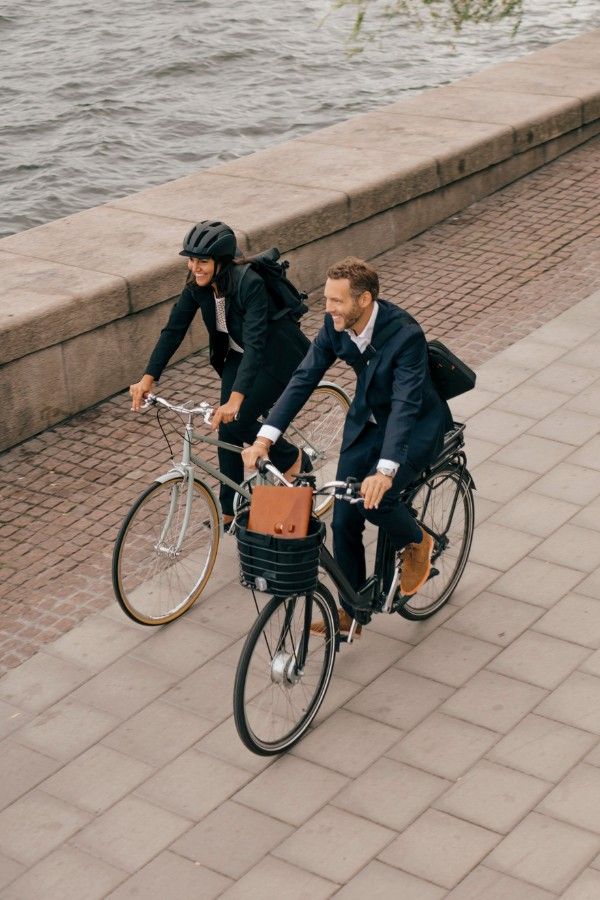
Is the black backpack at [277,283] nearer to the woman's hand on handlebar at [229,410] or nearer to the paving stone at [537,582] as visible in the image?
the woman's hand on handlebar at [229,410]

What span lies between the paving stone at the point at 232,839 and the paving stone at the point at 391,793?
287mm

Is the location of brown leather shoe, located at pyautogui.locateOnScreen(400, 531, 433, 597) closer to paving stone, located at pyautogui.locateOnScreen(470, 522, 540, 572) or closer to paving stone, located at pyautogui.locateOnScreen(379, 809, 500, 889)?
paving stone, located at pyautogui.locateOnScreen(470, 522, 540, 572)

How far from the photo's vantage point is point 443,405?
19.1ft

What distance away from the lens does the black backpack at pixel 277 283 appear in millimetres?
6403

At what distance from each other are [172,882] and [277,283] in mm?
2773

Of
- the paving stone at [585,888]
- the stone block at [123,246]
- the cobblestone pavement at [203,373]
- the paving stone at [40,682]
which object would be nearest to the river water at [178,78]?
the stone block at [123,246]

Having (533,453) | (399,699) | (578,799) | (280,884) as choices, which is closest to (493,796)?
(578,799)

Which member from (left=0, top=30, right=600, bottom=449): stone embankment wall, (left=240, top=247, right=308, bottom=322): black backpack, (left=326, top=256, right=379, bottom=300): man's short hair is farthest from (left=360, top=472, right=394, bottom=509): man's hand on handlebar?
(left=0, top=30, right=600, bottom=449): stone embankment wall

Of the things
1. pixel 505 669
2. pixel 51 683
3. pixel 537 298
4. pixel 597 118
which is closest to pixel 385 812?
pixel 505 669

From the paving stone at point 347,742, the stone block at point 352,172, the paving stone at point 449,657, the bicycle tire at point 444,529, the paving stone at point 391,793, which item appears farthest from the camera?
the stone block at point 352,172

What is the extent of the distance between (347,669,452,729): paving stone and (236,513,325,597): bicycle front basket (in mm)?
890

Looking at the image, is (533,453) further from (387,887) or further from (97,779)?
(387,887)

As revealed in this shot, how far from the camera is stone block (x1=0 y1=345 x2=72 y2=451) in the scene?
8.05m

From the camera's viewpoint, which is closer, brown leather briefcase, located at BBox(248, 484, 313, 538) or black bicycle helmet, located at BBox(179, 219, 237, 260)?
brown leather briefcase, located at BBox(248, 484, 313, 538)
